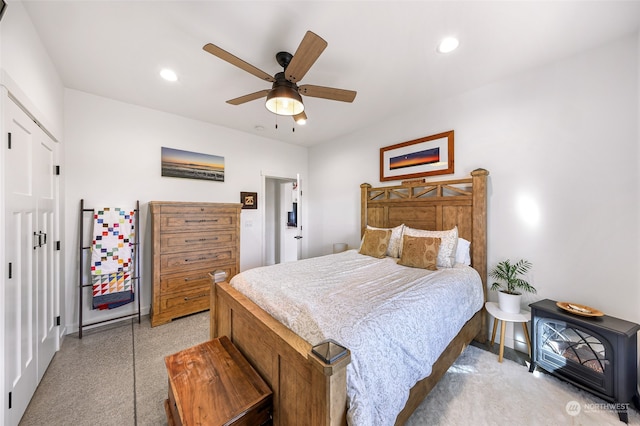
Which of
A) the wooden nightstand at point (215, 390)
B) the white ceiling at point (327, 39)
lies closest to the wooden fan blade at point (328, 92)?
the white ceiling at point (327, 39)

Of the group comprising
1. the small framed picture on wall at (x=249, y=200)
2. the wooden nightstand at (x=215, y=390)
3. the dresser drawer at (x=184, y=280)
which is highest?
the small framed picture on wall at (x=249, y=200)

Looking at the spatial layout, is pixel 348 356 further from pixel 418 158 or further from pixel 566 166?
pixel 418 158

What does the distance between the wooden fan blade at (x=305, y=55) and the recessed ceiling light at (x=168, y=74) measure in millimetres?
1379

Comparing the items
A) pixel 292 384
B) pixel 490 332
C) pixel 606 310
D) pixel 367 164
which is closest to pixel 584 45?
pixel 606 310

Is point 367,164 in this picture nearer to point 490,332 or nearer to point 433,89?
point 433,89

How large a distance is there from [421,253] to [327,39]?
2237mm

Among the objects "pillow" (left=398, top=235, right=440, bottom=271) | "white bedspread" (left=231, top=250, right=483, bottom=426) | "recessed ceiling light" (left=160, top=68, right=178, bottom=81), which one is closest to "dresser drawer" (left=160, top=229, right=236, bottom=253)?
"white bedspread" (left=231, top=250, right=483, bottom=426)

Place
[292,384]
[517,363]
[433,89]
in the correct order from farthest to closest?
1. [433,89]
2. [517,363]
3. [292,384]

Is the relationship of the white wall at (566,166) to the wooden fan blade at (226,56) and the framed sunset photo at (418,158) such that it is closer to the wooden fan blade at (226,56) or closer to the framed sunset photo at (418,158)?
A: the framed sunset photo at (418,158)

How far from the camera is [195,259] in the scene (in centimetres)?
316

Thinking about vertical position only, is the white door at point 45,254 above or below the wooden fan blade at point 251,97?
below

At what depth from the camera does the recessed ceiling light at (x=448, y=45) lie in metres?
1.91

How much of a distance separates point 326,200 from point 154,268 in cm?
300

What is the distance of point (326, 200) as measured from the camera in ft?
15.4
